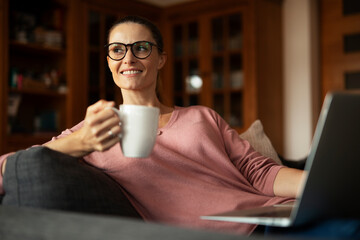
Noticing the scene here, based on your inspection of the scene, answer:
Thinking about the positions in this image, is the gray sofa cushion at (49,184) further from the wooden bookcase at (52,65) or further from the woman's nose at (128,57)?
the wooden bookcase at (52,65)

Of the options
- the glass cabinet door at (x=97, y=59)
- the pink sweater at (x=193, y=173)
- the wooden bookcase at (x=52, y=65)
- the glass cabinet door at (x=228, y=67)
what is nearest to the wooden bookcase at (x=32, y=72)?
the wooden bookcase at (x=52, y=65)

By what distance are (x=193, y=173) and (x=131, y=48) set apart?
0.40 meters

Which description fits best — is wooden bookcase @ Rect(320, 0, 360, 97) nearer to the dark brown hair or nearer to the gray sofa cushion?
the dark brown hair

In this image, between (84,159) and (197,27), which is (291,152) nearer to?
(197,27)

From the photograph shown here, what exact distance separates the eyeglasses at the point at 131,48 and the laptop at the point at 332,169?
666mm

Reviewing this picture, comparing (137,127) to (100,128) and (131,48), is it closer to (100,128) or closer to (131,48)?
(100,128)

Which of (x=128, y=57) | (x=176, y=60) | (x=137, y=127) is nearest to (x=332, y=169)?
(x=137, y=127)

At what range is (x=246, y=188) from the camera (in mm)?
1225

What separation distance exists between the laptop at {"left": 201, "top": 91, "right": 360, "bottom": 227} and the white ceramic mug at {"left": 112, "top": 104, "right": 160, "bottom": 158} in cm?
18

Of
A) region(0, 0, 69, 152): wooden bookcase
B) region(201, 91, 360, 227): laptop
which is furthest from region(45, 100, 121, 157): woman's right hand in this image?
region(0, 0, 69, 152): wooden bookcase

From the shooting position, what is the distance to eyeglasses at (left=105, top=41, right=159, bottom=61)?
49.6 inches

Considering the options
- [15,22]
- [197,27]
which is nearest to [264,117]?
[197,27]

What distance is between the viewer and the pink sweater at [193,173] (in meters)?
1.08

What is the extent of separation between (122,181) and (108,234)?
1.64 feet
